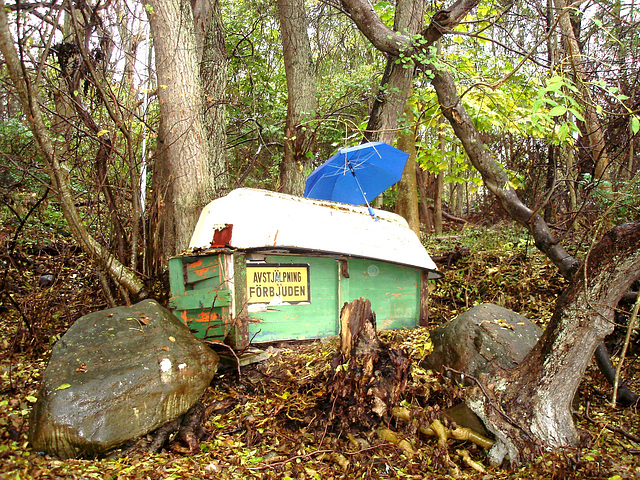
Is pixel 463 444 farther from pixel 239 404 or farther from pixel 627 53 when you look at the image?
pixel 627 53

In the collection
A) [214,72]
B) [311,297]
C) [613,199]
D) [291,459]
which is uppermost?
[214,72]

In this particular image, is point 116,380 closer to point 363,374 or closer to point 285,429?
point 285,429

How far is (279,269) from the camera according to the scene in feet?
→ 14.1

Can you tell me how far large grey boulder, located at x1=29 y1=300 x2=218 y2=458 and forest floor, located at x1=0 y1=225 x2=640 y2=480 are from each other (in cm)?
14

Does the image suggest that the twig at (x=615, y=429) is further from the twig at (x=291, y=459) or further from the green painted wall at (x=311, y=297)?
the green painted wall at (x=311, y=297)

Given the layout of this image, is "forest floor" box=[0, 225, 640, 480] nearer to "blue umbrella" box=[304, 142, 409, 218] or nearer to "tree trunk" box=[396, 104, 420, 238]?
"blue umbrella" box=[304, 142, 409, 218]

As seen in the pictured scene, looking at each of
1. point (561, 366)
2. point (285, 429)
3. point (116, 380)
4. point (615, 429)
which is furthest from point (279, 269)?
point (615, 429)

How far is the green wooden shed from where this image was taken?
407cm

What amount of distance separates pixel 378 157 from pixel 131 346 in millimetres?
3622

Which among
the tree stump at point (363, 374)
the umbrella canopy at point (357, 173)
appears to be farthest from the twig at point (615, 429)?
the umbrella canopy at point (357, 173)

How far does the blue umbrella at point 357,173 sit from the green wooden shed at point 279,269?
0.88 meters

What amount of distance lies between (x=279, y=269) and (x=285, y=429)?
1.44 meters

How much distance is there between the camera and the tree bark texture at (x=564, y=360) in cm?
293

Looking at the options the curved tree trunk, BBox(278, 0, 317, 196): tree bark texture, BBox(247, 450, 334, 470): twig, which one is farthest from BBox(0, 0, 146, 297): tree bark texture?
the curved tree trunk
